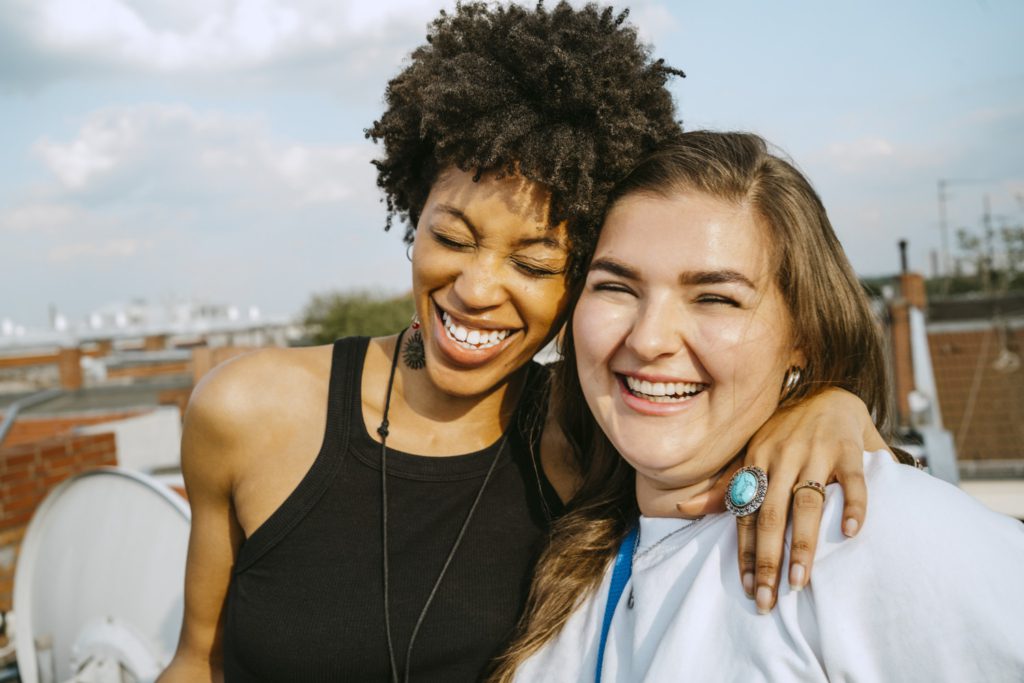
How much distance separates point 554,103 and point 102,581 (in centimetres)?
270

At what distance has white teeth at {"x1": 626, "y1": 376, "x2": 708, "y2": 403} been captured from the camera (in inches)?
64.7

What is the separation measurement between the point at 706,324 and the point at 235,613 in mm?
1375

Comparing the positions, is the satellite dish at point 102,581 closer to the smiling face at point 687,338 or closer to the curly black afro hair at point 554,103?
the curly black afro hair at point 554,103

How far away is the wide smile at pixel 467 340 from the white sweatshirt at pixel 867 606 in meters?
0.73

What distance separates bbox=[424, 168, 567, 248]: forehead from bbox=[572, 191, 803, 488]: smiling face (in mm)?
276

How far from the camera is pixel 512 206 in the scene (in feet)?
6.40

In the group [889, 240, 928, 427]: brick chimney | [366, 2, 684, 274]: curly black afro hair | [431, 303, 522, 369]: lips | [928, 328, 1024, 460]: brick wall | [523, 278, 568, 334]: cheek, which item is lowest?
[928, 328, 1024, 460]: brick wall

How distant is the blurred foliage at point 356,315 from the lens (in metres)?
16.2

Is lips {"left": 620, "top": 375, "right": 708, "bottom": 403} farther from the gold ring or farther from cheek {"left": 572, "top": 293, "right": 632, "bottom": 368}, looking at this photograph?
the gold ring

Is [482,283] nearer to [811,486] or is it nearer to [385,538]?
[385,538]

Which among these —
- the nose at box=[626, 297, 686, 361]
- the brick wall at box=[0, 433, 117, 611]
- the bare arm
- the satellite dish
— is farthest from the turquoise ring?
the brick wall at box=[0, 433, 117, 611]

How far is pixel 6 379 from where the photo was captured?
1756 centimetres

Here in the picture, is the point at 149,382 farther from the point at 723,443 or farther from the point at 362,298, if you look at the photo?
the point at 723,443

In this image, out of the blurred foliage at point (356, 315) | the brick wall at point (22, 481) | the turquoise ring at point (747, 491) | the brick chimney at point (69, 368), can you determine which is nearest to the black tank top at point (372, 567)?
the turquoise ring at point (747, 491)
